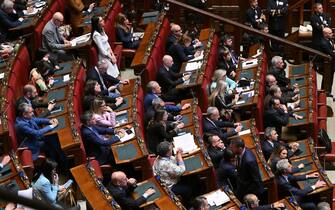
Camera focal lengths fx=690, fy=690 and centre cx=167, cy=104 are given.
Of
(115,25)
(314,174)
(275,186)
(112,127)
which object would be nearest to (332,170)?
(314,174)

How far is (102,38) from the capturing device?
372cm

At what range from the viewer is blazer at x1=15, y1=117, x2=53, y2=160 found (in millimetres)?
2836

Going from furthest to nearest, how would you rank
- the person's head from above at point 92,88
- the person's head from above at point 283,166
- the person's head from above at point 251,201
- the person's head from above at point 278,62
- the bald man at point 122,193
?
the person's head from above at point 278,62 < the person's head from above at point 92,88 < the person's head from above at point 283,166 < the person's head from above at point 251,201 < the bald man at point 122,193

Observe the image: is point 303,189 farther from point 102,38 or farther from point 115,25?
point 115,25

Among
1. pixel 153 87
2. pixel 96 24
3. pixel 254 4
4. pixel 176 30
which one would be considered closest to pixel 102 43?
pixel 96 24

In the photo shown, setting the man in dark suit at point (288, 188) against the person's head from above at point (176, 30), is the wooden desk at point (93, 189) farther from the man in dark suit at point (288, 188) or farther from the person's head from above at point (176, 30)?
the person's head from above at point (176, 30)

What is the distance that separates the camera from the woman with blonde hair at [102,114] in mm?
3078

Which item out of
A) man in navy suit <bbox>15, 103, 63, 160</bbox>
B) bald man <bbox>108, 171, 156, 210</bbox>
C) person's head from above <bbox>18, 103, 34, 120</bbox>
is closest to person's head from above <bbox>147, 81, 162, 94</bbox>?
man in navy suit <bbox>15, 103, 63, 160</bbox>

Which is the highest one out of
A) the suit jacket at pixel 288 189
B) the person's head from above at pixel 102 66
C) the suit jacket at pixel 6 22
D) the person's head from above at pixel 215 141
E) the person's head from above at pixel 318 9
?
the suit jacket at pixel 6 22

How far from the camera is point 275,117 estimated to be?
12.0ft

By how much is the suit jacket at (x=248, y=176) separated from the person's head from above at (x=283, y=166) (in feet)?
0.61

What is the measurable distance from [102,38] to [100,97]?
58 cm

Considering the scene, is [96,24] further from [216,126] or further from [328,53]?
[328,53]

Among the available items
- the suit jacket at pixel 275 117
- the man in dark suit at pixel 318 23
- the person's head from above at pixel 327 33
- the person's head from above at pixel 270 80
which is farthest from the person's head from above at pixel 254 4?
the suit jacket at pixel 275 117
